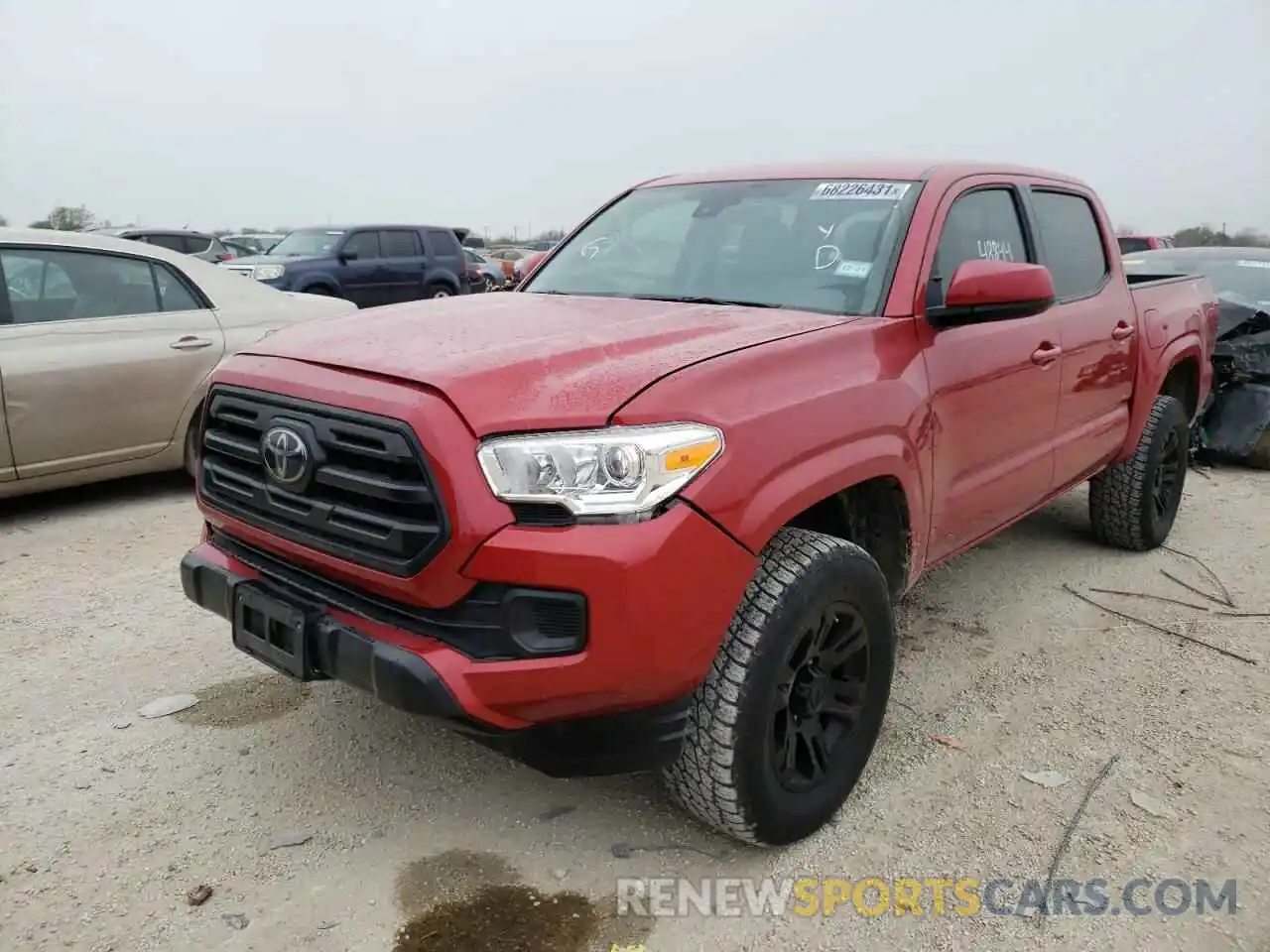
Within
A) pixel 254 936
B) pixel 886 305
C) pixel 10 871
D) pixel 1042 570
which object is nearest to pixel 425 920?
pixel 254 936

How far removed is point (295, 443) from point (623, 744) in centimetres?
103

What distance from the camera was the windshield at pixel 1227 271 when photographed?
7.45m

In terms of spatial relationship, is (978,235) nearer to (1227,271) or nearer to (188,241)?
(1227,271)

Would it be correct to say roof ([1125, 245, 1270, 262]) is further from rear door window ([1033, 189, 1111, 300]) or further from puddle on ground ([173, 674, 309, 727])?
puddle on ground ([173, 674, 309, 727])

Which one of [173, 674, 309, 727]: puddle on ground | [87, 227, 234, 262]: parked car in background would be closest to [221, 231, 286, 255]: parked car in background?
[87, 227, 234, 262]: parked car in background

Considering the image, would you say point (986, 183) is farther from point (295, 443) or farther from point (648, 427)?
point (295, 443)

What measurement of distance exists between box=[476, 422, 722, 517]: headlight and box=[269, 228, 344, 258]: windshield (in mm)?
13571

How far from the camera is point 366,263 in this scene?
1488cm

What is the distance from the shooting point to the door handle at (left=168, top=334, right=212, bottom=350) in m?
5.40

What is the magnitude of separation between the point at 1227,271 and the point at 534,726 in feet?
25.7

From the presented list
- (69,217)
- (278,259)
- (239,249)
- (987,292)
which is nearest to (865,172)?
(987,292)

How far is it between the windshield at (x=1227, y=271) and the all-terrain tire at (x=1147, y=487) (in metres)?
2.87

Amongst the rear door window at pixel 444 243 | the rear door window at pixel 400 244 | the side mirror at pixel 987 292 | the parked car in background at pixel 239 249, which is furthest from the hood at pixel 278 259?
the side mirror at pixel 987 292

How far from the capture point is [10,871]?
2.42 meters
